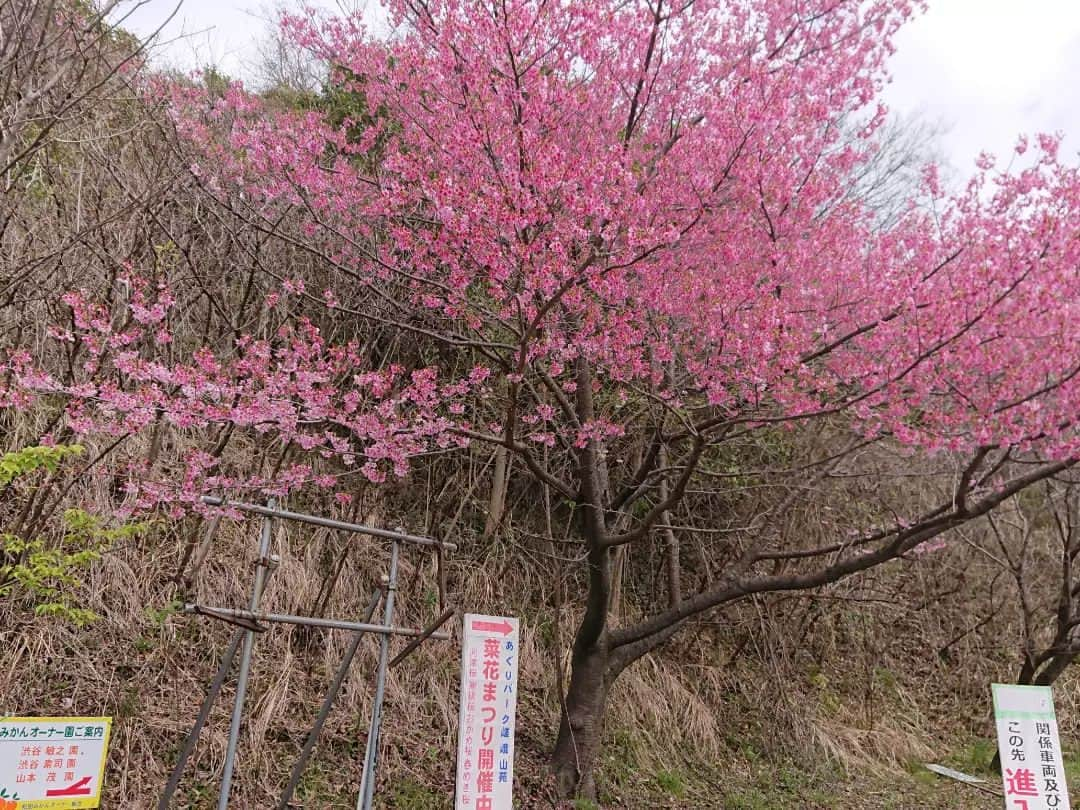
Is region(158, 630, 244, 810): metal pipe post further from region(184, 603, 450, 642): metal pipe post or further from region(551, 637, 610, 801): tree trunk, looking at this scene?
region(551, 637, 610, 801): tree trunk

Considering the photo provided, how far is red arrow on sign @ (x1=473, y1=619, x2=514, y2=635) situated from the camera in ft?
16.0

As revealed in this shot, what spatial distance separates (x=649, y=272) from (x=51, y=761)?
414 cm

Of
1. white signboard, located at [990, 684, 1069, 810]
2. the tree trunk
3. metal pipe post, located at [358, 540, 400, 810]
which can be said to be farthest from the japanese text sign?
white signboard, located at [990, 684, 1069, 810]

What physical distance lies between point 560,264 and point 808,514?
557 centimetres

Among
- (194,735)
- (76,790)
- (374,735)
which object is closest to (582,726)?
(374,735)

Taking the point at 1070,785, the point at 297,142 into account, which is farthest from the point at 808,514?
the point at 297,142

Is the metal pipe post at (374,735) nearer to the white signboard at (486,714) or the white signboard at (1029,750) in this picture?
the white signboard at (486,714)

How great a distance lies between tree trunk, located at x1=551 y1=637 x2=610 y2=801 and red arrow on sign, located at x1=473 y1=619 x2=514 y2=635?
1.13m

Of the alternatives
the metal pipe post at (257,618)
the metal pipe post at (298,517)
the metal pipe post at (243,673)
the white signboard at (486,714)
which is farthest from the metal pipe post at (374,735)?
the metal pipe post at (243,673)

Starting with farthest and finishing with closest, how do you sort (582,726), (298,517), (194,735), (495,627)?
(582,726)
(495,627)
(298,517)
(194,735)

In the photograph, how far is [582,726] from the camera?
19.1 ft

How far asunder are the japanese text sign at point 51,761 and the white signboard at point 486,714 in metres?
1.90

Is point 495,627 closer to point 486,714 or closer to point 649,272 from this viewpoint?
point 486,714

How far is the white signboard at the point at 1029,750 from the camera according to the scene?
20.2 ft
